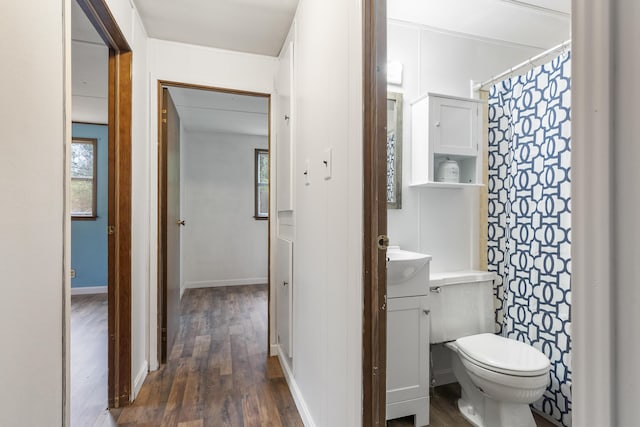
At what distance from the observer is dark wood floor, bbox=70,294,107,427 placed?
1775 mm

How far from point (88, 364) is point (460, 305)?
2.62 m

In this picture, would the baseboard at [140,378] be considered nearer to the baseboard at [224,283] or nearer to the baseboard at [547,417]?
the baseboard at [547,417]

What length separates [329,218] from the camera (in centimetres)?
133

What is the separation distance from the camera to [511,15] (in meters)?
2.01

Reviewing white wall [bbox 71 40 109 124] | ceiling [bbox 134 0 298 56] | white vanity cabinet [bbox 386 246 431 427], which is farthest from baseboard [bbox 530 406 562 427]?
white wall [bbox 71 40 109 124]

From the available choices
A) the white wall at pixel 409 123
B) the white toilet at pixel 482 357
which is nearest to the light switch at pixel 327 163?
the white wall at pixel 409 123

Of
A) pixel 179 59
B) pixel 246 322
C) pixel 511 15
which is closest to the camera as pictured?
pixel 511 15

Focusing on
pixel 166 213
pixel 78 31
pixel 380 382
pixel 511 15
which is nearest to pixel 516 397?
pixel 380 382

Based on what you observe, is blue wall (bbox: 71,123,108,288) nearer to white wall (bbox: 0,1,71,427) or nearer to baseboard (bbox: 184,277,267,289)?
baseboard (bbox: 184,277,267,289)

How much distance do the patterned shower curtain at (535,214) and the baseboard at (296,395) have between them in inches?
53.4

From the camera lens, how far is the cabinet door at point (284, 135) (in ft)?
6.70

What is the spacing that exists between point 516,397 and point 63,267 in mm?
1998
